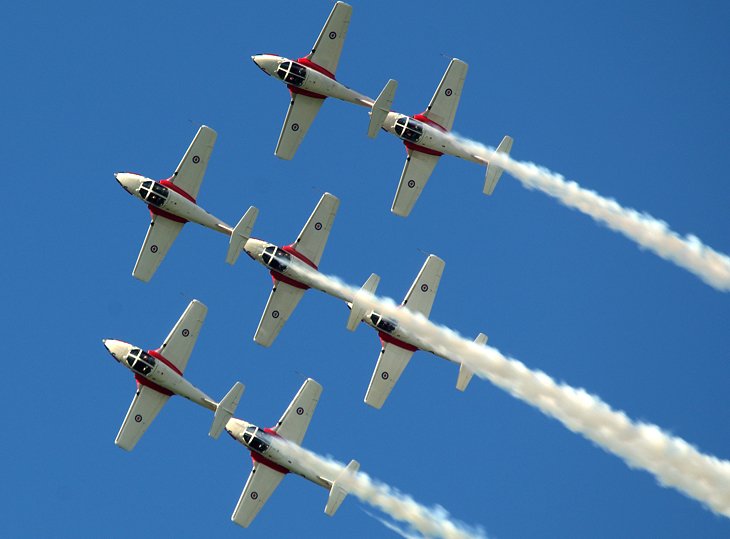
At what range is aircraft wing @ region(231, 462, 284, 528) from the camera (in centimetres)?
6606

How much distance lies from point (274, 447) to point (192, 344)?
5972 millimetres

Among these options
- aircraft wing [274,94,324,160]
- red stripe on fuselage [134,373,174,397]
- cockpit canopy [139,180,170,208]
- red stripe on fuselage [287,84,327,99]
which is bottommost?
red stripe on fuselage [134,373,174,397]

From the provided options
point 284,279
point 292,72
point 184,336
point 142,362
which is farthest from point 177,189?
point 142,362

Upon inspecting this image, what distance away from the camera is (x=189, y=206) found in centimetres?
6719

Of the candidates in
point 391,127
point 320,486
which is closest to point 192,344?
point 320,486

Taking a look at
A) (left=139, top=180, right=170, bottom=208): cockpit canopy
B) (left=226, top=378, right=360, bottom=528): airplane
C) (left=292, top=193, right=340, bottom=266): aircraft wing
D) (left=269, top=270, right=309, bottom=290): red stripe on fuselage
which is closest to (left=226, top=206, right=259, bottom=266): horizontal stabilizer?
(left=269, top=270, right=309, bottom=290): red stripe on fuselage

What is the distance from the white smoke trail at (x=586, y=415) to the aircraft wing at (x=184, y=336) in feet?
18.0

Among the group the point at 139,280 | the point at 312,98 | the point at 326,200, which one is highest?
the point at 312,98

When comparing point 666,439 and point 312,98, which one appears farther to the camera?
point 312,98

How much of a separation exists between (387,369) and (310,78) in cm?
1349

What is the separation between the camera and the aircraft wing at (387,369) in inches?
2616

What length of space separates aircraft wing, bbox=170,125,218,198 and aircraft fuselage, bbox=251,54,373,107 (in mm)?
3986

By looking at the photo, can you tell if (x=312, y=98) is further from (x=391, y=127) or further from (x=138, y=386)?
(x=138, y=386)

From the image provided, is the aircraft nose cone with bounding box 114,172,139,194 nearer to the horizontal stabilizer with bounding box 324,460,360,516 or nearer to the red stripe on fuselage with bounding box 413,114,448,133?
the red stripe on fuselage with bounding box 413,114,448,133
